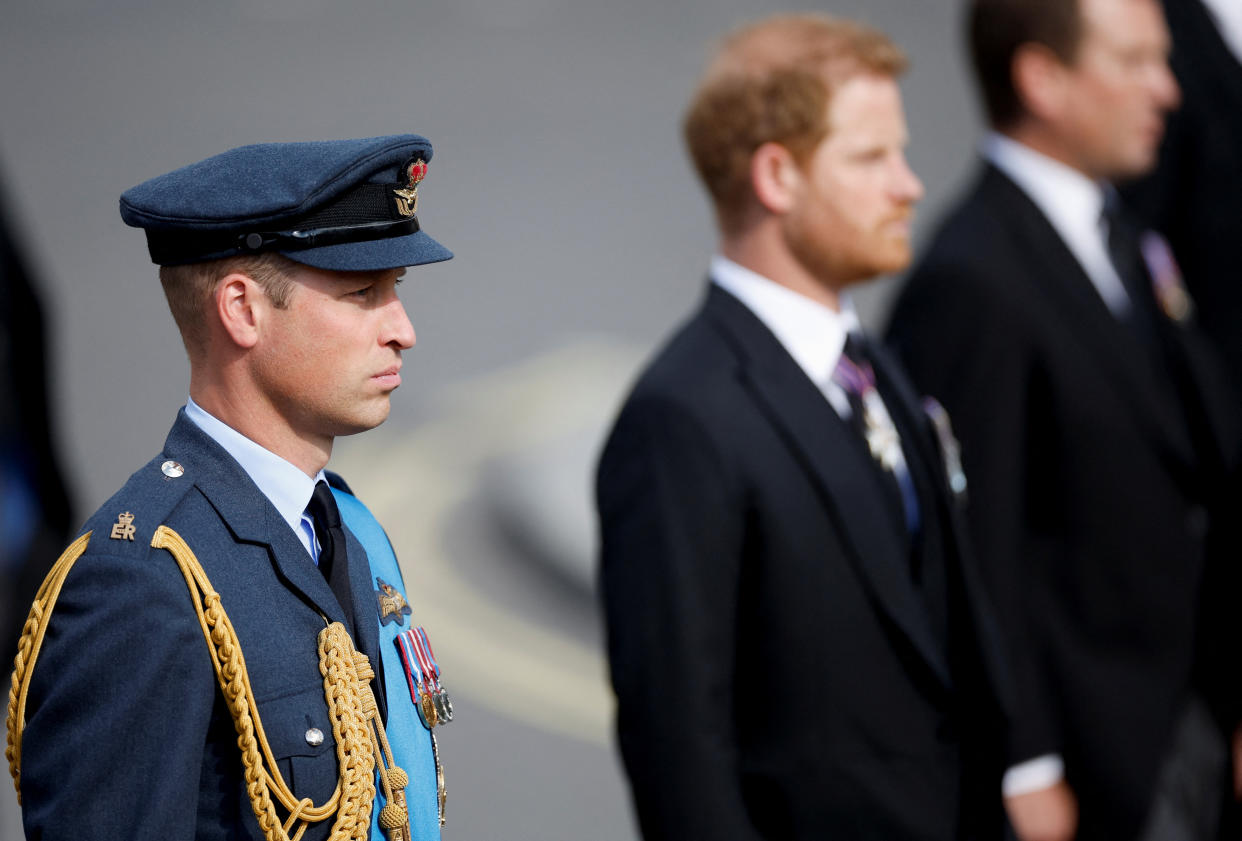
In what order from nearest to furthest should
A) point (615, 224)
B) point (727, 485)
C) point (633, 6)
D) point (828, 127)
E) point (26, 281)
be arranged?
point (727, 485)
point (828, 127)
point (26, 281)
point (615, 224)
point (633, 6)

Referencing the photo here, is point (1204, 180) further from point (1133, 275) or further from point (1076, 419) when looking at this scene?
point (1076, 419)

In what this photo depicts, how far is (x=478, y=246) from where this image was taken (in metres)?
10.0

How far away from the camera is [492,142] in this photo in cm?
1104

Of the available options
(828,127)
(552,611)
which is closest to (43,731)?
(828,127)

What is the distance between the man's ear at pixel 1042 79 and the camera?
169 inches

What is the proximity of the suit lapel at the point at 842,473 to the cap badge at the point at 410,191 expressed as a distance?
1038mm

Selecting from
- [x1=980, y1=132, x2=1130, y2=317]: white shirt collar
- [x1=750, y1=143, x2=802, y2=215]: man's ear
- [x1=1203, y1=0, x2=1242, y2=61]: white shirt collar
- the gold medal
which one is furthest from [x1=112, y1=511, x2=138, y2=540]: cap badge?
[x1=1203, y1=0, x2=1242, y2=61]: white shirt collar

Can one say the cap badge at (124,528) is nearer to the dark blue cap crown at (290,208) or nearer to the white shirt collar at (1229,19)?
the dark blue cap crown at (290,208)

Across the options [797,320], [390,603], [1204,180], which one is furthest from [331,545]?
[1204,180]

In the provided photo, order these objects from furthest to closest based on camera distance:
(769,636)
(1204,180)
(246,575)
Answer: (1204,180) < (769,636) < (246,575)

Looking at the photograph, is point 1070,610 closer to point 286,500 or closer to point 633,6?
point 286,500

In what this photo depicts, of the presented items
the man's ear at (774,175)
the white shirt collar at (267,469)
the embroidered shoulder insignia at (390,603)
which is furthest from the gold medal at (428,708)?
the man's ear at (774,175)

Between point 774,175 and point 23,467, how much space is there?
1806 millimetres

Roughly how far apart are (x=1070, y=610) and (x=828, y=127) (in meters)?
1.41
